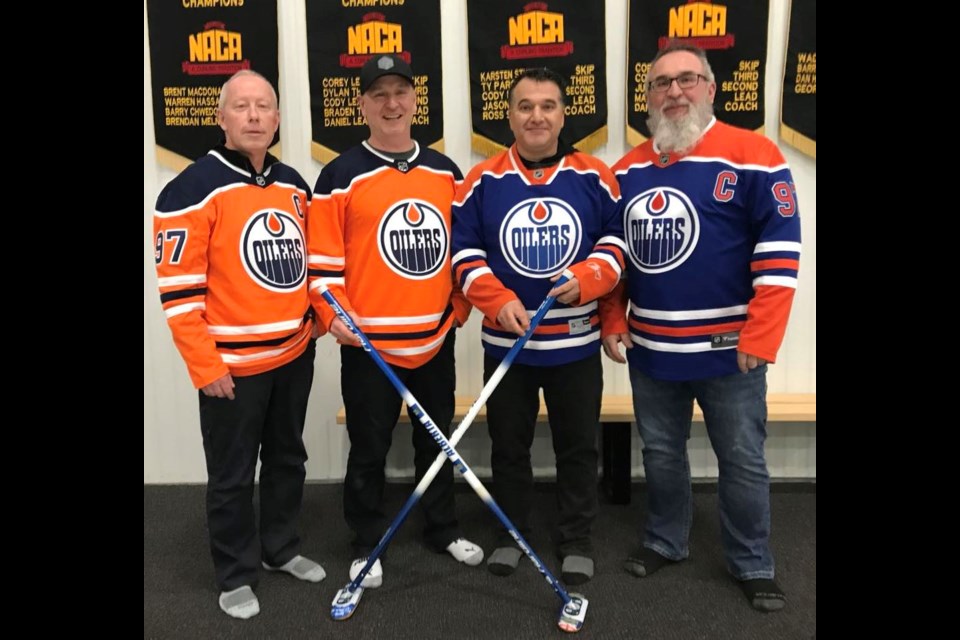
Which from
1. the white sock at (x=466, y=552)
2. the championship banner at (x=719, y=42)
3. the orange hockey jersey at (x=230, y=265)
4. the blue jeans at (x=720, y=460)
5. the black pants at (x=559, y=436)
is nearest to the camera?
the orange hockey jersey at (x=230, y=265)

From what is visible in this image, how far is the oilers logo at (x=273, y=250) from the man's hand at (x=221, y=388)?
1.00 ft

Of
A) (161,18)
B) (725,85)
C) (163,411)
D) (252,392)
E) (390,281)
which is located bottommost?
(163,411)

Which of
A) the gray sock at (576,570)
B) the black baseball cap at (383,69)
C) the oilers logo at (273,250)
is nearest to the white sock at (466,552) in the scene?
the gray sock at (576,570)

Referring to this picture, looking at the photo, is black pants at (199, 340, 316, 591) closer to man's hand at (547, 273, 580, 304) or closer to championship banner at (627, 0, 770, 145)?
man's hand at (547, 273, 580, 304)

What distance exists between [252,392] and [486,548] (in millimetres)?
1068

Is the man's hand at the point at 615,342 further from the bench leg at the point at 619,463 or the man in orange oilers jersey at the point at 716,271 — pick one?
the bench leg at the point at 619,463

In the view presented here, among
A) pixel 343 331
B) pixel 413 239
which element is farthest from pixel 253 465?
pixel 413 239

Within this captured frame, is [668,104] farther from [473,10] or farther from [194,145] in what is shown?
[194,145]

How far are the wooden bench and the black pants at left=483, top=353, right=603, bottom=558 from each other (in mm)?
487

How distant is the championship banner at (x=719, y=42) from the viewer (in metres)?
2.63

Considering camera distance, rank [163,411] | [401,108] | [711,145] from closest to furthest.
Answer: [711,145] < [401,108] < [163,411]

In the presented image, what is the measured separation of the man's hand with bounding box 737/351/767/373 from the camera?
1.80 meters

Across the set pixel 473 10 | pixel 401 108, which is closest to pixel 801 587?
pixel 401 108

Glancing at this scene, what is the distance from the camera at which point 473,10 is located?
266 centimetres
